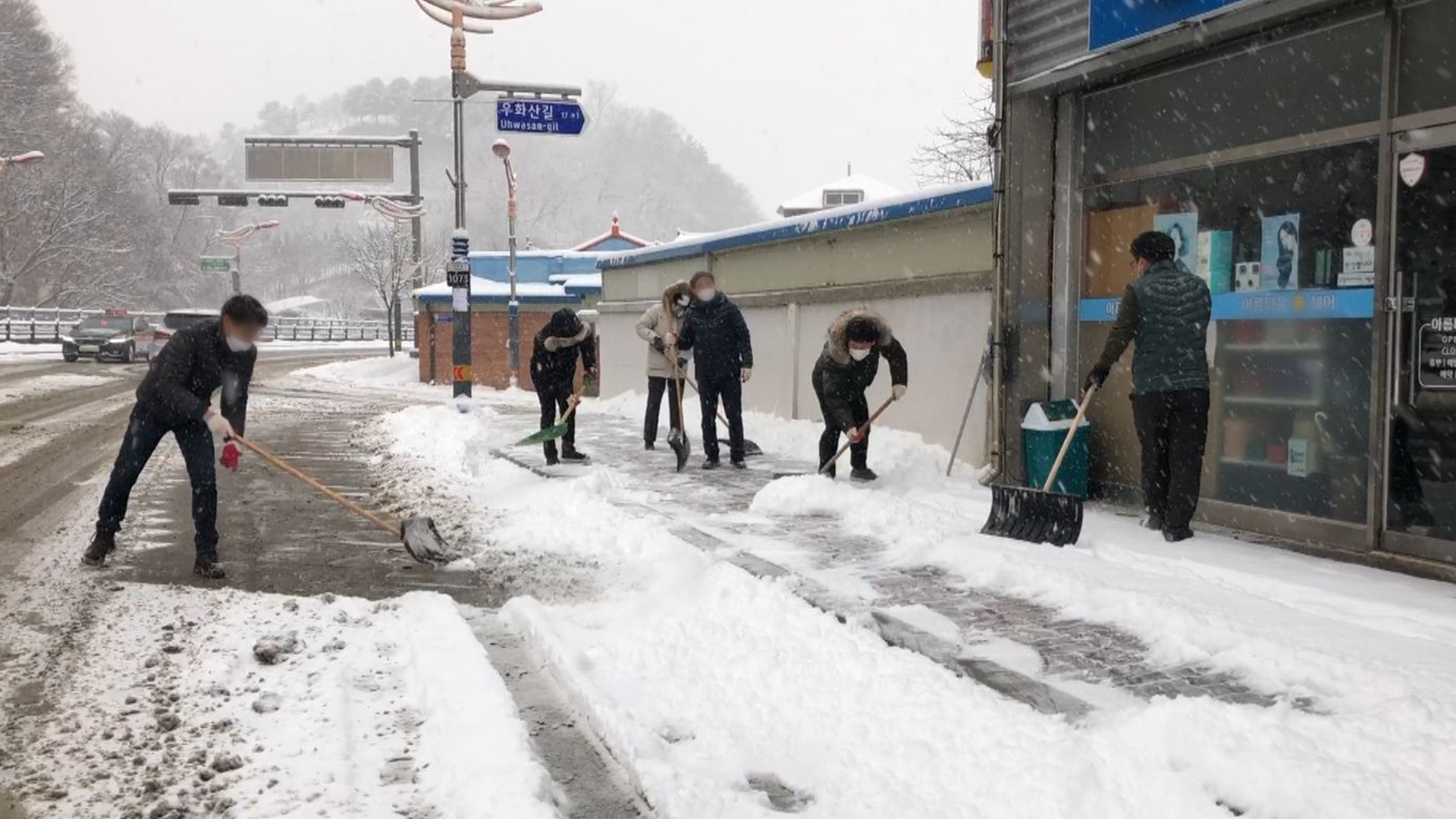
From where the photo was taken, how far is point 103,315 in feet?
108

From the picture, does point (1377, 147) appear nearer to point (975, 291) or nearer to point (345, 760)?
point (975, 291)

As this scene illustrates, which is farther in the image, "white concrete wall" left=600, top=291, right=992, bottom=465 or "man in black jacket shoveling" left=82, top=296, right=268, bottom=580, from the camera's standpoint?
"white concrete wall" left=600, top=291, right=992, bottom=465

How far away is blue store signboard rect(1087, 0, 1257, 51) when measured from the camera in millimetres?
7055

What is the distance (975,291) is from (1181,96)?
8.03 feet

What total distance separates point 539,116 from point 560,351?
26.0 ft

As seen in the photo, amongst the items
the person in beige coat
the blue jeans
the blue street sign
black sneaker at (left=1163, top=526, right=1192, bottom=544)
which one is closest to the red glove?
the blue jeans

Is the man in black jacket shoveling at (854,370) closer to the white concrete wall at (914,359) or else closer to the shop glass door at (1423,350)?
the white concrete wall at (914,359)

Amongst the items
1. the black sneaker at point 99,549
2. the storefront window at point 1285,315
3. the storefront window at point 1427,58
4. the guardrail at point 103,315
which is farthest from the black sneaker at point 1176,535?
the guardrail at point 103,315

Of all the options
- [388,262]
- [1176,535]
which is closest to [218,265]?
[388,262]

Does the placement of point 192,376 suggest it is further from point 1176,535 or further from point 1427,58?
point 1427,58

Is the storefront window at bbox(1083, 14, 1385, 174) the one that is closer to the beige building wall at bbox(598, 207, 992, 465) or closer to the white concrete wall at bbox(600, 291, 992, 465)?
the beige building wall at bbox(598, 207, 992, 465)

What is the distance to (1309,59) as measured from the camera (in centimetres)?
686

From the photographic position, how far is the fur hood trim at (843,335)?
904 cm

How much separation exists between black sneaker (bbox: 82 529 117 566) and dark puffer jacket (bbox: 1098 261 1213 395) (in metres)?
5.94
